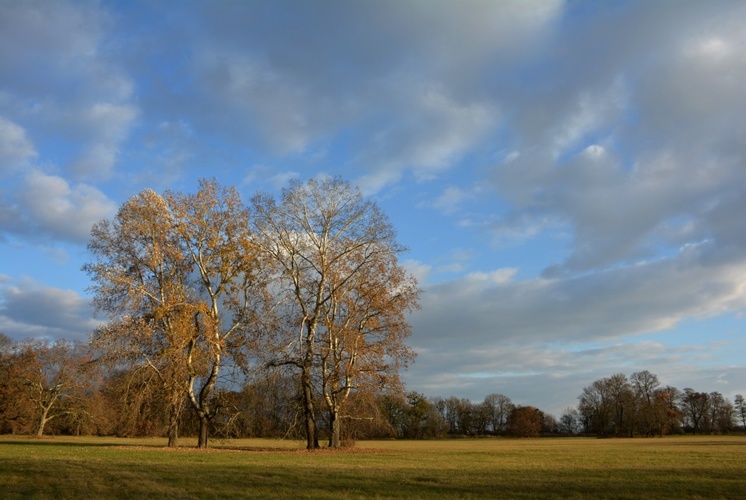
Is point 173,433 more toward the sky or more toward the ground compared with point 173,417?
more toward the ground

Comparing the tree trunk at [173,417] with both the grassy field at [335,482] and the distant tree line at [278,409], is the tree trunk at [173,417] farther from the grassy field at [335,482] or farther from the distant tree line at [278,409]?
the grassy field at [335,482]

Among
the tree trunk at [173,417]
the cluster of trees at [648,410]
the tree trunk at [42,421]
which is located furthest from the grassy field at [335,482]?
the cluster of trees at [648,410]

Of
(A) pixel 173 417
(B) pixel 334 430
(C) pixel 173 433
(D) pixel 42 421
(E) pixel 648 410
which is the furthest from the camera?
(E) pixel 648 410

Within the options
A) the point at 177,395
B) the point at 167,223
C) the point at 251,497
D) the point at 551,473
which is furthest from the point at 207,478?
the point at 167,223

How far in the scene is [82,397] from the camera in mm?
68188

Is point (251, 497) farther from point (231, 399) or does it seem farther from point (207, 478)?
point (231, 399)

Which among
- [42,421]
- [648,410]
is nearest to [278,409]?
[42,421]

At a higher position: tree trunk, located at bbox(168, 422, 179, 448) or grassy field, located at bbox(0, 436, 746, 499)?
grassy field, located at bbox(0, 436, 746, 499)

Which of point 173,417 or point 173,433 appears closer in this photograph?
point 173,417

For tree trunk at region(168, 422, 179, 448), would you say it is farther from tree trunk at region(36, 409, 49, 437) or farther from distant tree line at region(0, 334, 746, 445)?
tree trunk at region(36, 409, 49, 437)

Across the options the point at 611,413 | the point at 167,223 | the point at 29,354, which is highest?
the point at 167,223

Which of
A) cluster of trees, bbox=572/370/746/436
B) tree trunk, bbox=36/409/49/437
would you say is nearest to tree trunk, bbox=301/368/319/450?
tree trunk, bbox=36/409/49/437

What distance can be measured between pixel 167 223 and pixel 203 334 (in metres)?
7.30

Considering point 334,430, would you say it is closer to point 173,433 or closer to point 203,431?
point 203,431
